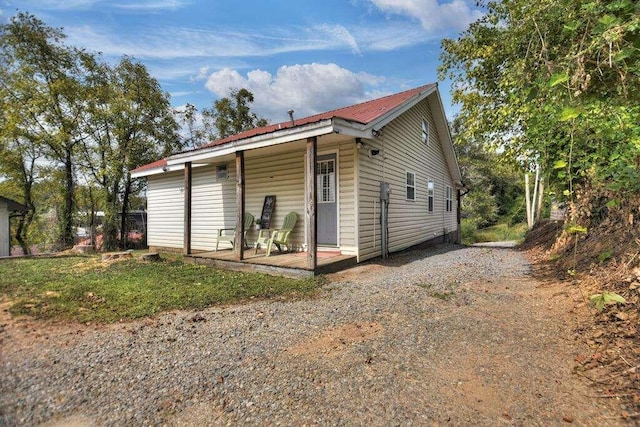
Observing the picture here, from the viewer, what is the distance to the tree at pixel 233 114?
2098 cm

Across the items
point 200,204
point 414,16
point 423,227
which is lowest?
point 423,227

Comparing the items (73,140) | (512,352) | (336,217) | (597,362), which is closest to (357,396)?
(512,352)

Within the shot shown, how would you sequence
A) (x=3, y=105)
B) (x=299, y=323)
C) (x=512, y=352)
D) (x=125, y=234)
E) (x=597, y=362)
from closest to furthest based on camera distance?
(x=597, y=362), (x=512, y=352), (x=299, y=323), (x=3, y=105), (x=125, y=234)

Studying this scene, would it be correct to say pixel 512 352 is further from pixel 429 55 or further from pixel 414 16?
pixel 429 55

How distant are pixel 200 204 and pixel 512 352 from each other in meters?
9.68

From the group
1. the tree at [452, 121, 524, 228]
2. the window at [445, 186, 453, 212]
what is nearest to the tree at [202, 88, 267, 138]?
the window at [445, 186, 453, 212]

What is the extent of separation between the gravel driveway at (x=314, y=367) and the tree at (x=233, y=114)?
1895 centimetres

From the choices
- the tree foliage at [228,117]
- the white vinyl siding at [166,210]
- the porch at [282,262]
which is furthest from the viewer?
the tree foliage at [228,117]

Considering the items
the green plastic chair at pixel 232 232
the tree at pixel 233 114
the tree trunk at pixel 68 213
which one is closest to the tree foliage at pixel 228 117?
the tree at pixel 233 114

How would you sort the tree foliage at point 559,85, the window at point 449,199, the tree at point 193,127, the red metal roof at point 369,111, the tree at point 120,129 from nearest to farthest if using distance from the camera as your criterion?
1. the tree foliage at point 559,85
2. the red metal roof at point 369,111
3. the tree at point 120,129
4. the window at point 449,199
5. the tree at point 193,127

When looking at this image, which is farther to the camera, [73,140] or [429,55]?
[73,140]

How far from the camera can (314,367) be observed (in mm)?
2598

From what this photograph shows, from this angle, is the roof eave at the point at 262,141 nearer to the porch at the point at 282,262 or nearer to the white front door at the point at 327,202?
the white front door at the point at 327,202

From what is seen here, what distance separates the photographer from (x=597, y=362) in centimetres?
245
